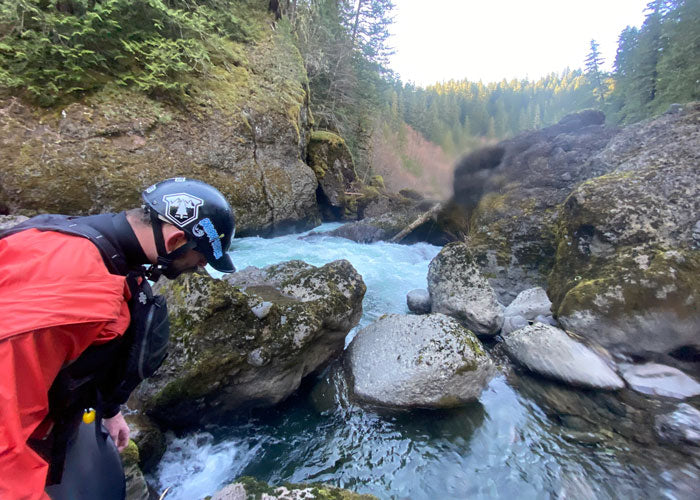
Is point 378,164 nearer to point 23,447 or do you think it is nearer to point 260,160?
point 260,160

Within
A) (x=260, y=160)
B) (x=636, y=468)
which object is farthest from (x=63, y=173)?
(x=636, y=468)

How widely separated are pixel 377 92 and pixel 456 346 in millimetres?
25432

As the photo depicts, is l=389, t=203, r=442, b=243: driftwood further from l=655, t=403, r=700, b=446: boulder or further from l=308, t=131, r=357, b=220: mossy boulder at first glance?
l=655, t=403, r=700, b=446: boulder

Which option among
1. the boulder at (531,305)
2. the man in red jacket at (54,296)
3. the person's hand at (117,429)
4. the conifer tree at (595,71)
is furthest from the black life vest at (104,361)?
the conifer tree at (595,71)

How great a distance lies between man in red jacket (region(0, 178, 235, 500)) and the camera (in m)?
1.00

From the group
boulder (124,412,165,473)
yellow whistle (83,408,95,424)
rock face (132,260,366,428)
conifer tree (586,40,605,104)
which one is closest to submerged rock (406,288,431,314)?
rock face (132,260,366,428)

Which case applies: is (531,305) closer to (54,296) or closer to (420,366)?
(420,366)

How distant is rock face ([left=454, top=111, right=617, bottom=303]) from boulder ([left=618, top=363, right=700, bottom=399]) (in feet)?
10.3

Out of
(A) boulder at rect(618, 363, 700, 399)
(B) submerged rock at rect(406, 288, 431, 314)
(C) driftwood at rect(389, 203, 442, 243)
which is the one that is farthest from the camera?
(C) driftwood at rect(389, 203, 442, 243)

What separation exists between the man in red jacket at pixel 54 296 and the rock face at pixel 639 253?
583cm

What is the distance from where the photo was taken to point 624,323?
4.59 meters

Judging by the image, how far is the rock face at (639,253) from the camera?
4445 millimetres

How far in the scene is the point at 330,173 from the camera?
1568 centimetres

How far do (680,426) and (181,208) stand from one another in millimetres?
5472
